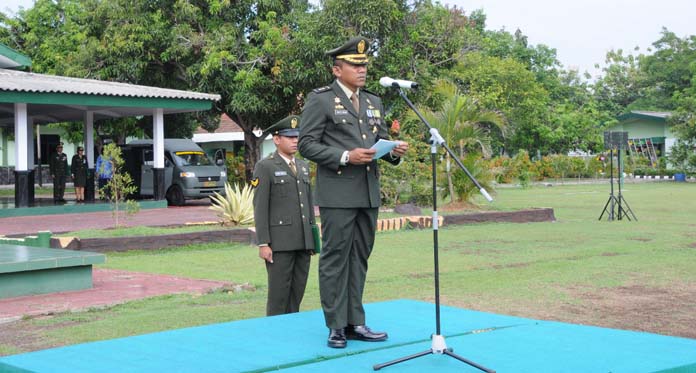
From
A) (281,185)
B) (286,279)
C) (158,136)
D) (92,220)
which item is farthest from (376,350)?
(158,136)

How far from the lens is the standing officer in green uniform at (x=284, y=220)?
6.88 metres

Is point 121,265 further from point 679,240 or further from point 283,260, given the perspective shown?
point 679,240

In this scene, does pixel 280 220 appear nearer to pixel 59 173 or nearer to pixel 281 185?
pixel 281 185

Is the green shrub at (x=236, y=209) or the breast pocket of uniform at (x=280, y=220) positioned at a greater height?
the breast pocket of uniform at (x=280, y=220)

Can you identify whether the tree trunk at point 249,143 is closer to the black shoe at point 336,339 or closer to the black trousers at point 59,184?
the black trousers at point 59,184

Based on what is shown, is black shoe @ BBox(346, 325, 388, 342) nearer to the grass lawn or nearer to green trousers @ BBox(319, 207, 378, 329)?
green trousers @ BBox(319, 207, 378, 329)

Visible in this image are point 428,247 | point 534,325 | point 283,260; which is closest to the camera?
point 534,325

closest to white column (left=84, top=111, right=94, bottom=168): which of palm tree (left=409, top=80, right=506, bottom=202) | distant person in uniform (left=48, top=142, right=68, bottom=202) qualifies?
distant person in uniform (left=48, top=142, right=68, bottom=202)

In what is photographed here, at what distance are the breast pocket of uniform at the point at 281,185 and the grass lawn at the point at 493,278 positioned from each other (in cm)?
177

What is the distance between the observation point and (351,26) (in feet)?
86.7

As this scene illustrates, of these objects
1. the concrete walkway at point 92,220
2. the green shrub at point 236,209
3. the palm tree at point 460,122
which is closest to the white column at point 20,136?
the concrete walkway at point 92,220

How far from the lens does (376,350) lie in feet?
18.2

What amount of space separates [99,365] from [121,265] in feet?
25.6

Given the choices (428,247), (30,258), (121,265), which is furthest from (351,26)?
(30,258)
